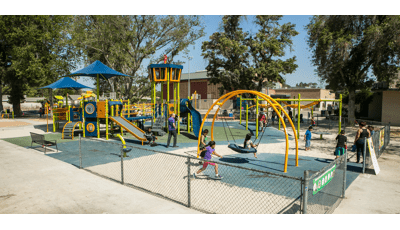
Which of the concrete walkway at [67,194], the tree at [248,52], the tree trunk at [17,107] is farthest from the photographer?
the tree trunk at [17,107]

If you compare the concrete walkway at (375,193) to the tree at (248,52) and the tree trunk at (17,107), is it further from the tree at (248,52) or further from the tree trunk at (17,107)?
the tree trunk at (17,107)

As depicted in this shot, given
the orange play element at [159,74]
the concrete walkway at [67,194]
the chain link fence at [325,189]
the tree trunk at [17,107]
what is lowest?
the concrete walkway at [67,194]

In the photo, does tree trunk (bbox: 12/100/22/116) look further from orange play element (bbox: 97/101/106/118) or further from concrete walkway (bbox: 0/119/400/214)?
concrete walkway (bbox: 0/119/400/214)

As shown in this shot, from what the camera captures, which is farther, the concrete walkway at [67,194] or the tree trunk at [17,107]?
the tree trunk at [17,107]

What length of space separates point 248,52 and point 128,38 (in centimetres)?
1437

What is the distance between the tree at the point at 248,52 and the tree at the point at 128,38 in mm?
3376

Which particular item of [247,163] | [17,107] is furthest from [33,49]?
[247,163]

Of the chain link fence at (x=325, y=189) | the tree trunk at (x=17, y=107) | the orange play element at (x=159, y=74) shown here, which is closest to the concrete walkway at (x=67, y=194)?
the chain link fence at (x=325, y=189)

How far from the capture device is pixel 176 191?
7227mm

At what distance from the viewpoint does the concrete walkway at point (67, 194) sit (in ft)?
19.6

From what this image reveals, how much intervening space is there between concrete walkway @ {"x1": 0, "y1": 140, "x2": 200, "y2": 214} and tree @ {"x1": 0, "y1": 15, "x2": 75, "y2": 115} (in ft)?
78.7

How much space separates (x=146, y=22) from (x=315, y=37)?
18.5 metres

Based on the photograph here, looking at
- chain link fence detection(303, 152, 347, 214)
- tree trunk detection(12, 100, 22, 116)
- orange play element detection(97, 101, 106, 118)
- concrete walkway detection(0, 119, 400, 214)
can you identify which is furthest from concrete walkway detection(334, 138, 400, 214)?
tree trunk detection(12, 100, 22, 116)

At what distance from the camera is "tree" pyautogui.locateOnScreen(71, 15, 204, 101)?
28.5 metres
